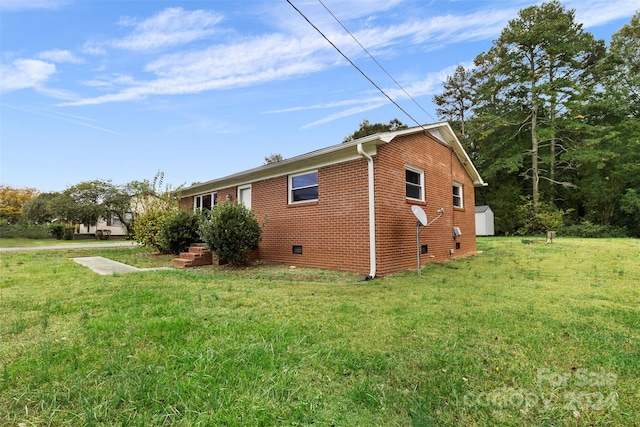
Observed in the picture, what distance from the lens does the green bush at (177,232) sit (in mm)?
10984

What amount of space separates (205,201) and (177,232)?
278 centimetres

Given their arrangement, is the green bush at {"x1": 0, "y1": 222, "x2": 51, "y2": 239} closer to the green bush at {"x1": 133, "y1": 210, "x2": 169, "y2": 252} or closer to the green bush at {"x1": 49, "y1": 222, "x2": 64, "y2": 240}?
the green bush at {"x1": 49, "y1": 222, "x2": 64, "y2": 240}

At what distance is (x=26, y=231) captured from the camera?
26.5m

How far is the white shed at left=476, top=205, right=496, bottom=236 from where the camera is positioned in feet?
80.4

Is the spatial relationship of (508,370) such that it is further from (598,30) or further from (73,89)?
(598,30)

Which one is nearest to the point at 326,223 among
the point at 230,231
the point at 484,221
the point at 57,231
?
the point at 230,231

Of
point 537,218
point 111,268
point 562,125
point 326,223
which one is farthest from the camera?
point 562,125

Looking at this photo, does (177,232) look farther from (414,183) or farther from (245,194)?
(414,183)

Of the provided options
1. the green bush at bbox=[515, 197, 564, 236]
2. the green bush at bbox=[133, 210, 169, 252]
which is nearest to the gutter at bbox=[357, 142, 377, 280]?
the green bush at bbox=[133, 210, 169, 252]

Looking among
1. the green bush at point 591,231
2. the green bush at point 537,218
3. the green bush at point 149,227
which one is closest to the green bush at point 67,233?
the green bush at point 149,227

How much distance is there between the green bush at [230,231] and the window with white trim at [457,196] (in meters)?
7.91

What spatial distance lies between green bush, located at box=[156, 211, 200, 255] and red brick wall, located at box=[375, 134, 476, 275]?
23.3 ft

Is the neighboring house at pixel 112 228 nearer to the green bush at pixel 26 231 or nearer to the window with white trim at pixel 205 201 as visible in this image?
the green bush at pixel 26 231

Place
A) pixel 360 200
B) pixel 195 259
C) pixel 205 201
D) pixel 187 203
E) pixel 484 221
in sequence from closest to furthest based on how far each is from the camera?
pixel 360 200, pixel 195 259, pixel 205 201, pixel 187 203, pixel 484 221
